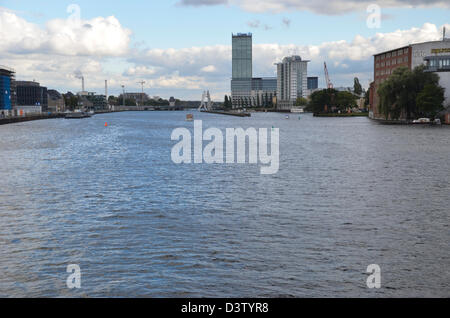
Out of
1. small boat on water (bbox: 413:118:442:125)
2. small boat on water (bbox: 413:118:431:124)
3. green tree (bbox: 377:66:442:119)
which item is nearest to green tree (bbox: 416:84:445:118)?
green tree (bbox: 377:66:442:119)

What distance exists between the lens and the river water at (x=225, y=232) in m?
17.2

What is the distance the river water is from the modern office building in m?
102

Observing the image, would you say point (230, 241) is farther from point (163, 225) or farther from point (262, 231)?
point (163, 225)

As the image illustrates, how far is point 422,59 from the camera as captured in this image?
151 metres

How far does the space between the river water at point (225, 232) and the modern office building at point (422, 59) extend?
333 ft

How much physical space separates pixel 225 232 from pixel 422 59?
14233cm

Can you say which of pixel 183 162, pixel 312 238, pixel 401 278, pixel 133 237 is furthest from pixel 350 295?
pixel 183 162

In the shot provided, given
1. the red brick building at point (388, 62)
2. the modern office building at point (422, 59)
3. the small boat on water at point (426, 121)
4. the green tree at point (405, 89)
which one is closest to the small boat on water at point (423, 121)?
the small boat on water at point (426, 121)

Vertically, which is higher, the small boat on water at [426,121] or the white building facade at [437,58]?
the white building facade at [437,58]

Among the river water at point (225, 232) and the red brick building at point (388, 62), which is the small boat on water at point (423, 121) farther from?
the river water at point (225, 232)

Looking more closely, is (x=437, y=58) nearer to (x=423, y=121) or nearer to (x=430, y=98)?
(x=423, y=121)

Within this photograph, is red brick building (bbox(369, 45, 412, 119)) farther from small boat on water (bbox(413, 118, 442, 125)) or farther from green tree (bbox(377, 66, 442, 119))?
small boat on water (bbox(413, 118, 442, 125))
